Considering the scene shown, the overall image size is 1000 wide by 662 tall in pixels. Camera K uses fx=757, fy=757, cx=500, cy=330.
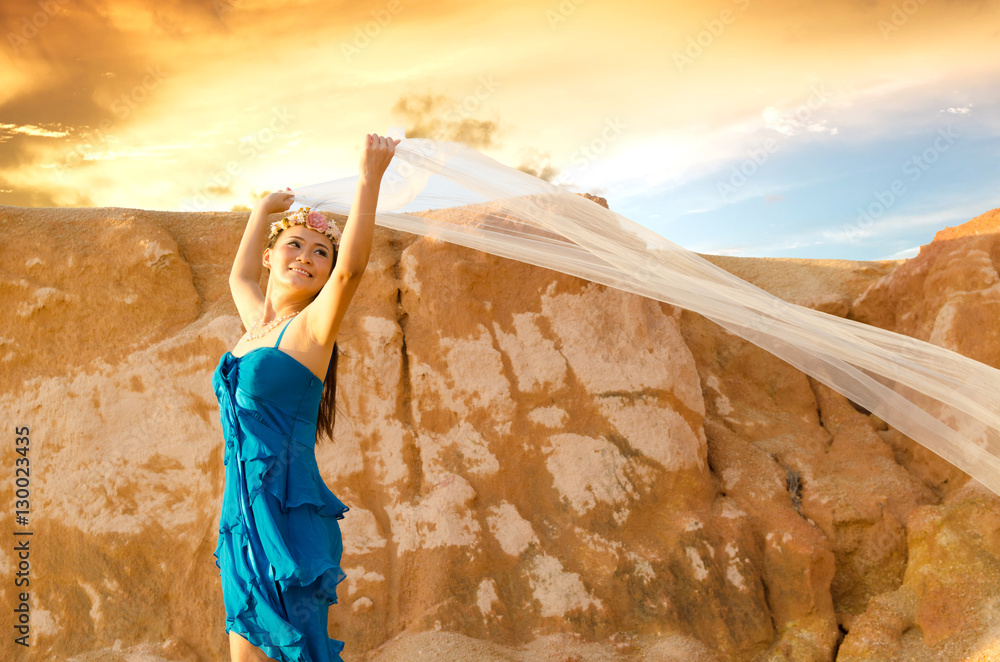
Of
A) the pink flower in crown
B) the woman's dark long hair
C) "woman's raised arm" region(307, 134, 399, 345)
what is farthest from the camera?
the woman's dark long hair

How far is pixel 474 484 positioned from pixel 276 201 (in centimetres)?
243

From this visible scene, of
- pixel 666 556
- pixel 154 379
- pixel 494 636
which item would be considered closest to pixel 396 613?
pixel 494 636

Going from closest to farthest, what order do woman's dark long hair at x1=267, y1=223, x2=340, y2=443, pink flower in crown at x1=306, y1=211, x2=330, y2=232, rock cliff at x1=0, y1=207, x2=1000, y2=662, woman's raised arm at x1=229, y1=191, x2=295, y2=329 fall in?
pink flower in crown at x1=306, y1=211, x2=330, y2=232 < woman's dark long hair at x1=267, y1=223, x2=340, y2=443 < woman's raised arm at x1=229, y1=191, x2=295, y2=329 < rock cliff at x1=0, y1=207, x2=1000, y2=662

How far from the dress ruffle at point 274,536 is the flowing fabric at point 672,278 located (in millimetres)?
1259

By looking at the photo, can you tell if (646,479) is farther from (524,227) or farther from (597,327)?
(524,227)

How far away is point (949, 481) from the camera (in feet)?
17.9

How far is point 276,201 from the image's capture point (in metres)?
3.41

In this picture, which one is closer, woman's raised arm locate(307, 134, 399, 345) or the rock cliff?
woman's raised arm locate(307, 134, 399, 345)

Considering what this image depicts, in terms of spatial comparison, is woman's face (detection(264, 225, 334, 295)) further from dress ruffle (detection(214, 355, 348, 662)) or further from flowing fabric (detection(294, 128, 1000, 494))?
flowing fabric (detection(294, 128, 1000, 494))

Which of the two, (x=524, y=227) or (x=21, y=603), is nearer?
(x=524, y=227)

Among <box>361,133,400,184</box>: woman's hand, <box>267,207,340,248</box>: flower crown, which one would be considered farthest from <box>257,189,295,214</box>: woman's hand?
<box>361,133,400,184</box>: woman's hand

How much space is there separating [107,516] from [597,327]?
353 cm

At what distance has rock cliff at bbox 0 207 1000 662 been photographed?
4738 mm

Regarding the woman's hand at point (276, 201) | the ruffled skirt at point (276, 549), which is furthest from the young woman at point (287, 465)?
the woman's hand at point (276, 201)
